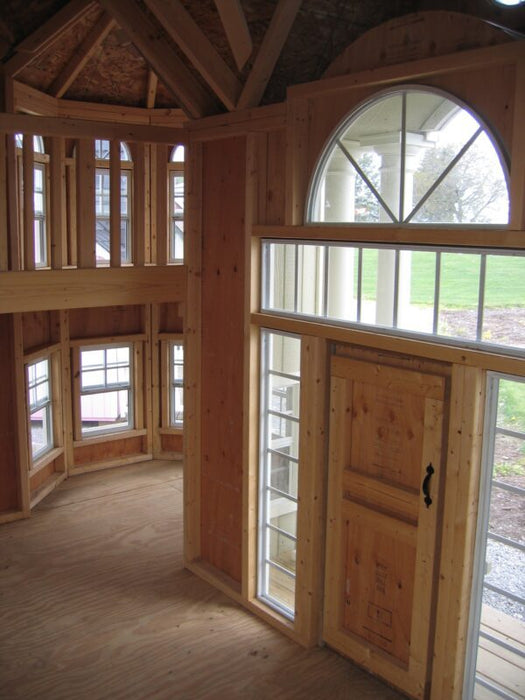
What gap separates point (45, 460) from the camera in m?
7.41

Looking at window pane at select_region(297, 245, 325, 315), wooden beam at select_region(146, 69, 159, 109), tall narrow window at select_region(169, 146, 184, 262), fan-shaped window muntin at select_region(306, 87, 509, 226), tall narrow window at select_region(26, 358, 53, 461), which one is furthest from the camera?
tall narrow window at select_region(169, 146, 184, 262)

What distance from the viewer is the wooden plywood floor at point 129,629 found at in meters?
4.30

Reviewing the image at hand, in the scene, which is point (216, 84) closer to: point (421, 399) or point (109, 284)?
point (109, 284)

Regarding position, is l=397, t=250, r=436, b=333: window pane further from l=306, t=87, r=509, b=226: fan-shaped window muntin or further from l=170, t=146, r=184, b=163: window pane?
l=170, t=146, r=184, b=163: window pane

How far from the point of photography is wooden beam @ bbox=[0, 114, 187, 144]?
4883mm

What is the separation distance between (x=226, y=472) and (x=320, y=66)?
292 centimetres

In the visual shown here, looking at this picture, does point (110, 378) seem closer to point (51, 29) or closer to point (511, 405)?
point (51, 29)

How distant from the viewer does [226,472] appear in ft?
17.6

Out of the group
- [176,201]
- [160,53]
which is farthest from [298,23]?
[176,201]

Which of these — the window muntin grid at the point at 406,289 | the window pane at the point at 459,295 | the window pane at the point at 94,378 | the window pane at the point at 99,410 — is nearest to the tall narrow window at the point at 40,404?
the window pane at the point at 94,378

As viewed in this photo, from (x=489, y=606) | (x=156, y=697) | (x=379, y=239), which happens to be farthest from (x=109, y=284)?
(x=489, y=606)

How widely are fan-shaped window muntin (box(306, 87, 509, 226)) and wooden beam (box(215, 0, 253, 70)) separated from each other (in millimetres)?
901

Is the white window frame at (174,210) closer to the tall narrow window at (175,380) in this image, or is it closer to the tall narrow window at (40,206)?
the tall narrow window at (175,380)

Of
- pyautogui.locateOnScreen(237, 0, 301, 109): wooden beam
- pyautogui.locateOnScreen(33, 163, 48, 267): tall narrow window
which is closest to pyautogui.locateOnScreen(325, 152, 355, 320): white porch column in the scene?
pyautogui.locateOnScreen(237, 0, 301, 109): wooden beam
